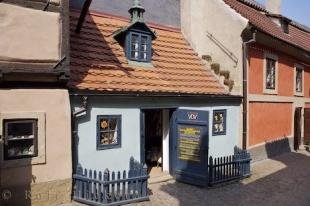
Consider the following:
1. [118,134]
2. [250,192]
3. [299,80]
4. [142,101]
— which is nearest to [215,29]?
[142,101]

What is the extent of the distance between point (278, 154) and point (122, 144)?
9361 millimetres

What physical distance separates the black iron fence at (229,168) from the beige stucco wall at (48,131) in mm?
4399

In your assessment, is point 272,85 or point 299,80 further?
point 299,80

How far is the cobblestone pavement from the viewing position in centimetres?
988

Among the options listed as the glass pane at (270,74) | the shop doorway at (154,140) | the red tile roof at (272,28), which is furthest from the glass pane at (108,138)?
the glass pane at (270,74)

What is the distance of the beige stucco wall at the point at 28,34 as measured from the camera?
801cm

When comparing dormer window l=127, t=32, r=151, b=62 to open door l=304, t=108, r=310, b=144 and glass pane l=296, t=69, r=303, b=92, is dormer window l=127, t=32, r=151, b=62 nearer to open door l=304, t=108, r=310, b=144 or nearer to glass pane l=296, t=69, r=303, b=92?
glass pane l=296, t=69, r=303, b=92

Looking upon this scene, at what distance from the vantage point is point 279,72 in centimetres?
1714

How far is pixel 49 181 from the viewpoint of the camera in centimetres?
878

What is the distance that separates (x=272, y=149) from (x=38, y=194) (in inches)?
440

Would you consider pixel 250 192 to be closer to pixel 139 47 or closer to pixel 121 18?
pixel 139 47

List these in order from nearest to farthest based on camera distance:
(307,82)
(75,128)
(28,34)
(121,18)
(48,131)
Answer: (28,34) < (48,131) < (75,128) < (121,18) < (307,82)

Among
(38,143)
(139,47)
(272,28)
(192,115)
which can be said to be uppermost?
(272,28)

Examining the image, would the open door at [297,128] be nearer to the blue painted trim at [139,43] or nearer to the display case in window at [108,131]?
the blue painted trim at [139,43]
